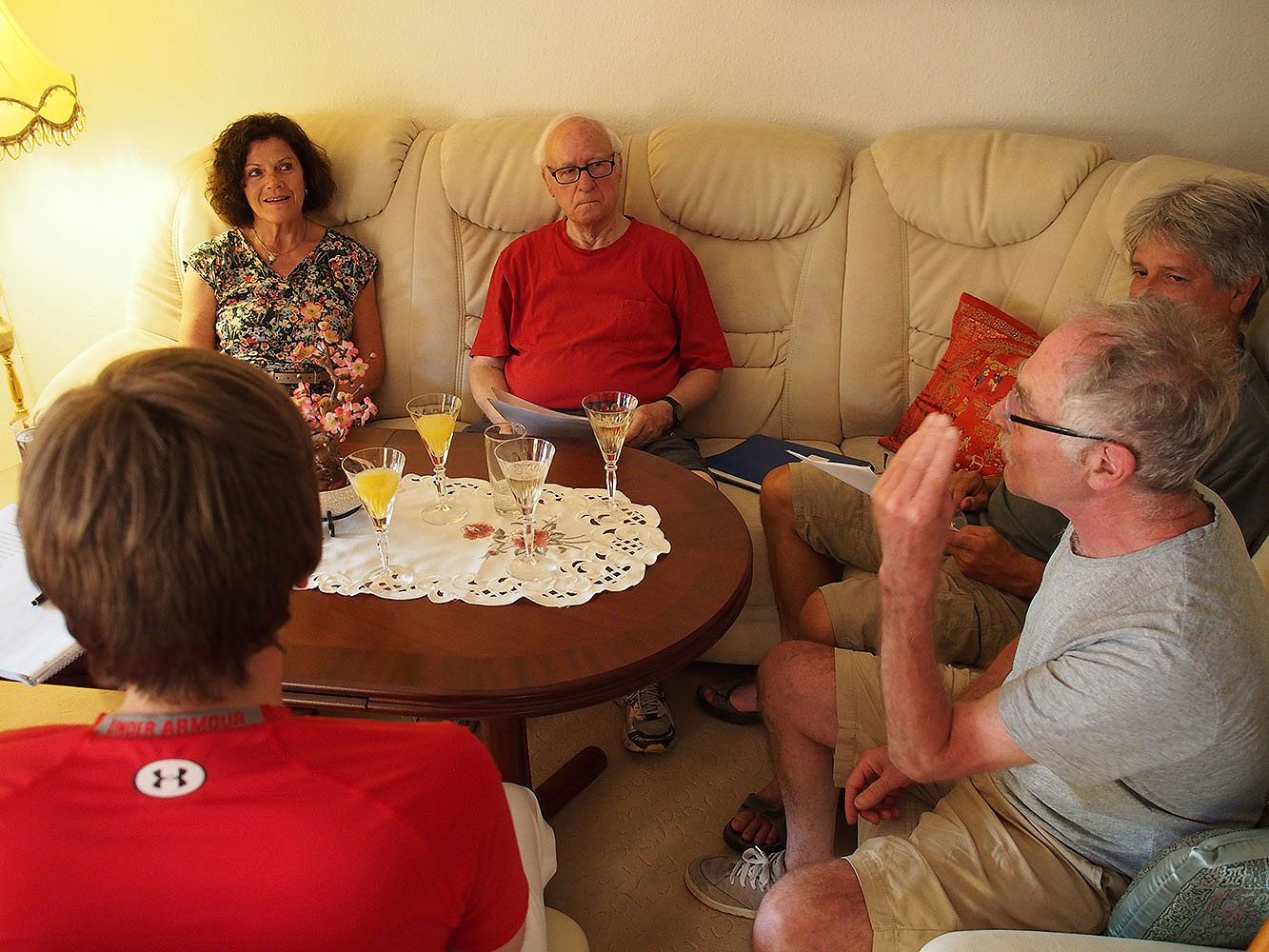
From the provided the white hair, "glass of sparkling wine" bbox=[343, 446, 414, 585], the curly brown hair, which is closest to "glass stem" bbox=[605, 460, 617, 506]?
"glass of sparkling wine" bbox=[343, 446, 414, 585]

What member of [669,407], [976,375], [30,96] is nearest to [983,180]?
[976,375]

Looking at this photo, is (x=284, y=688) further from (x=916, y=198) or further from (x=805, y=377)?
(x=916, y=198)

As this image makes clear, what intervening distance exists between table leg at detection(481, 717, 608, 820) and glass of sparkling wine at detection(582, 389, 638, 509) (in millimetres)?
442

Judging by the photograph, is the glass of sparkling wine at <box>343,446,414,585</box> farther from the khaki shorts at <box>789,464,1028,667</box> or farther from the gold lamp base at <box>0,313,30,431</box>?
the gold lamp base at <box>0,313,30,431</box>

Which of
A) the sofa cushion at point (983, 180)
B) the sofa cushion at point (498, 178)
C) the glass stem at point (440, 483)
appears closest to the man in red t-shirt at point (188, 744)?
the glass stem at point (440, 483)

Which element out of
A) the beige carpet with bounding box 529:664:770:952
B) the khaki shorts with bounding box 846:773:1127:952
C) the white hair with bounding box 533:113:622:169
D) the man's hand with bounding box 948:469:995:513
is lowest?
the beige carpet with bounding box 529:664:770:952

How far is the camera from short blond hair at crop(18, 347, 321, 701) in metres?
0.63

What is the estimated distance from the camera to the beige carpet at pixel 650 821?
1641 mm

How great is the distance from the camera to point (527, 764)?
1.68m

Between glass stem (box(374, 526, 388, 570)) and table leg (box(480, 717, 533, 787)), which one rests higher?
glass stem (box(374, 526, 388, 570))

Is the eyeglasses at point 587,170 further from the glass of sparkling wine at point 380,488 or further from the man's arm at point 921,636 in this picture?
the man's arm at point 921,636

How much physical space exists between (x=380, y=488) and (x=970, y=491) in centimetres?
132

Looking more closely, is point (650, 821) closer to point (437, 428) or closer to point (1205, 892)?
point (437, 428)

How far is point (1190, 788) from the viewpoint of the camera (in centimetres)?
107
